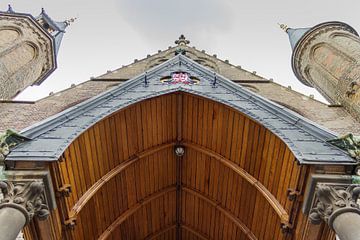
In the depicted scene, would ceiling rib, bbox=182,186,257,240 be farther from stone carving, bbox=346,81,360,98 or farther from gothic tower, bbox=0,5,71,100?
gothic tower, bbox=0,5,71,100

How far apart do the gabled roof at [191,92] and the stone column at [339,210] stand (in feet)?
2.51

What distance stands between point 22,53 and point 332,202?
15.3m

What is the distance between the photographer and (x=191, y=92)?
1089 centimetres

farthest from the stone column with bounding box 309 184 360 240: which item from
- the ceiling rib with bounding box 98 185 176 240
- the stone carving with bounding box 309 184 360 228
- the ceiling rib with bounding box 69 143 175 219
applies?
the ceiling rib with bounding box 98 185 176 240

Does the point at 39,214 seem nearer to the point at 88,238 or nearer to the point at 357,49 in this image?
the point at 88,238

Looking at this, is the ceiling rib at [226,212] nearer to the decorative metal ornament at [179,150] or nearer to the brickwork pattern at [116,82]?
the decorative metal ornament at [179,150]

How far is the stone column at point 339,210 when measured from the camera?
6.15 m

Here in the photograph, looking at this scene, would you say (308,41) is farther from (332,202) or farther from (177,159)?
(332,202)

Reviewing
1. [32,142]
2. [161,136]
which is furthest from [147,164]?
[32,142]

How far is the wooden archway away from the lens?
920cm

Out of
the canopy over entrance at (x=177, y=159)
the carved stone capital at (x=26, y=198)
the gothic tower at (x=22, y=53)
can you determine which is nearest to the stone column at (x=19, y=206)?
the carved stone capital at (x=26, y=198)

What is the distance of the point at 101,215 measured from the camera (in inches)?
409

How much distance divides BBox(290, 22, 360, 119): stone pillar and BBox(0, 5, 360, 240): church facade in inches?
8.5

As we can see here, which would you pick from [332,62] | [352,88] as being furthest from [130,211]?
[332,62]
